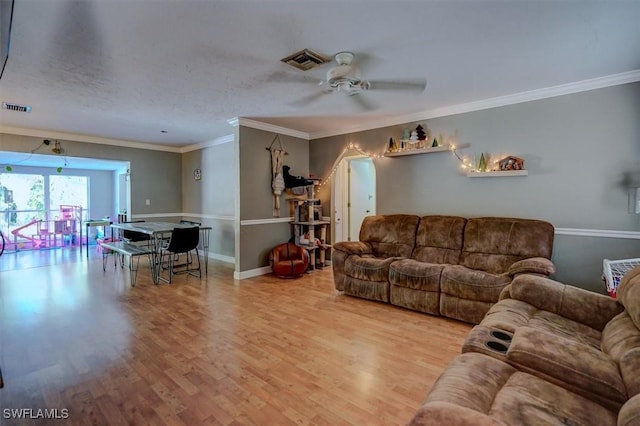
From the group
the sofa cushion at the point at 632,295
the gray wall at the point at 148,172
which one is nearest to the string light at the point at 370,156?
the sofa cushion at the point at 632,295

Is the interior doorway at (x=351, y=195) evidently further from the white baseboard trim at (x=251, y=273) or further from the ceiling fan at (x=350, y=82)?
the ceiling fan at (x=350, y=82)

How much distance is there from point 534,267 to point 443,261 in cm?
105

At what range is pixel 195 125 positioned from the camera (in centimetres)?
525

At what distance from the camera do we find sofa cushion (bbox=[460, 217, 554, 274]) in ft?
10.8

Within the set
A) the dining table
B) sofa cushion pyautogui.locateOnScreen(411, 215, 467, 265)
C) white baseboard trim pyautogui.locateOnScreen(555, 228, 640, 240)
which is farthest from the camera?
the dining table

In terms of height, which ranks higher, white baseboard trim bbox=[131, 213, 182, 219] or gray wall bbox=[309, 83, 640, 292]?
gray wall bbox=[309, 83, 640, 292]

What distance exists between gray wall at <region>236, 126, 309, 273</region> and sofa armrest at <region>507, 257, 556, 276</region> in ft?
11.8

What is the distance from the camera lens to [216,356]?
2.54 metres

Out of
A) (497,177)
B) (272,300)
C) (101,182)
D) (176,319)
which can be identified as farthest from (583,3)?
(101,182)

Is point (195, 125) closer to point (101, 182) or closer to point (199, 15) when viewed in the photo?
point (199, 15)

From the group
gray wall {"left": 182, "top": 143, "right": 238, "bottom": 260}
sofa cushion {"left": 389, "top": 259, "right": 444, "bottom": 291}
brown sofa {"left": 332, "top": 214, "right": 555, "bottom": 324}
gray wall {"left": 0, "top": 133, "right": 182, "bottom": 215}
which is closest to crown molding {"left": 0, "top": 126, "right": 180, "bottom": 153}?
gray wall {"left": 0, "top": 133, "right": 182, "bottom": 215}

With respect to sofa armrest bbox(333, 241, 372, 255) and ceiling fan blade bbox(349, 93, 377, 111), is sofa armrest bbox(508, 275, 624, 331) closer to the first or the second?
sofa armrest bbox(333, 241, 372, 255)

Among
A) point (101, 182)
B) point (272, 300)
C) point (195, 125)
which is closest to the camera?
point (272, 300)

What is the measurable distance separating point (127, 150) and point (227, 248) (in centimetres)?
299
